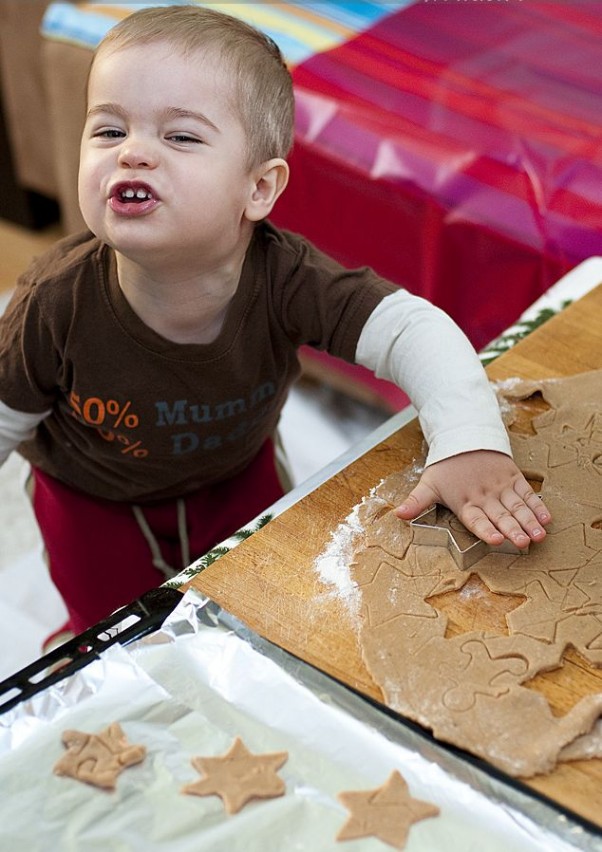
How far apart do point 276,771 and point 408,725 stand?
90mm

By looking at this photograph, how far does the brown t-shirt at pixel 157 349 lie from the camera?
0.97m

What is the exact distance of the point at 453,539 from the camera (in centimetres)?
80

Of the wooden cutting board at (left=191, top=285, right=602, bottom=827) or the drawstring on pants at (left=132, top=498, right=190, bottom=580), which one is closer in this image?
the wooden cutting board at (left=191, top=285, right=602, bottom=827)

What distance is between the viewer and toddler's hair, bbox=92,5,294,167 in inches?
34.0

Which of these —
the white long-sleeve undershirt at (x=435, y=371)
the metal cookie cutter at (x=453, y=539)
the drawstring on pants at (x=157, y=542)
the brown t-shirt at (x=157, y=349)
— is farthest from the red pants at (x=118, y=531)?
the metal cookie cutter at (x=453, y=539)

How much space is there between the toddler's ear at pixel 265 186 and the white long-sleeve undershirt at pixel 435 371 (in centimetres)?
14

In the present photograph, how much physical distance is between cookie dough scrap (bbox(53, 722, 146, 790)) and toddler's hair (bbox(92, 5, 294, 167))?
0.50 metres

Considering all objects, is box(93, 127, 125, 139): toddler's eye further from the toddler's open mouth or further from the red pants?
the red pants

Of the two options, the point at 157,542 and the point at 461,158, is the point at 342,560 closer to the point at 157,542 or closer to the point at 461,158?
the point at 157,542

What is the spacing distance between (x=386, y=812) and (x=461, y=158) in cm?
111

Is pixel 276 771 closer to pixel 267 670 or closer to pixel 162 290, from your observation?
pixel 267 670

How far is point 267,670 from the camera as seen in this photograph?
71cm

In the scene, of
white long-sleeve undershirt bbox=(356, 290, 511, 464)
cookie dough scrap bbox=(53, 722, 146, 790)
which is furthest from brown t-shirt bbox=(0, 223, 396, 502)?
cookie dough scrap bbox=(53, 722, 146, 790)

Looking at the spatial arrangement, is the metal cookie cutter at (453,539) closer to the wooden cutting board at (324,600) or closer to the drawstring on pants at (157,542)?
the wooden cutting board at (324,600)
